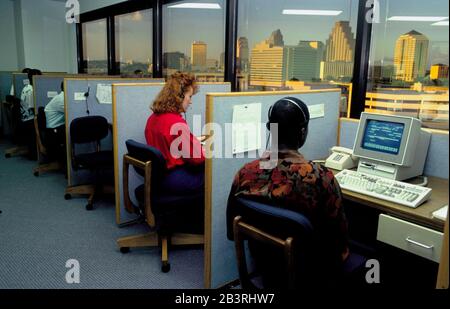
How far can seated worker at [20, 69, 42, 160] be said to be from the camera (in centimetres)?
472

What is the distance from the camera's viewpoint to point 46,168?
4227 millimetres

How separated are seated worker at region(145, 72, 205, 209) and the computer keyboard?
2.70 ft

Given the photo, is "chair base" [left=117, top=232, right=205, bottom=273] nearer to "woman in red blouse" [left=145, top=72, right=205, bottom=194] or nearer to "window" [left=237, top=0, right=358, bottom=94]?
"woman in red blouse" [left=145, top=72, right=205, bottom=194]

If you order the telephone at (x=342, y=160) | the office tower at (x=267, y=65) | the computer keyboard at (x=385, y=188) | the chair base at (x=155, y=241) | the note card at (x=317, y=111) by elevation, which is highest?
the office tower at (x=267, y=65)

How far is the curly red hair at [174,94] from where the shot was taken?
2203mm

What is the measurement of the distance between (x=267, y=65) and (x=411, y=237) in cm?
217

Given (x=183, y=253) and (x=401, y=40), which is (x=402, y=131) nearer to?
(x=401, y=40)

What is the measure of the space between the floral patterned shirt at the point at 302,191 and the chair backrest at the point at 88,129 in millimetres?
2348

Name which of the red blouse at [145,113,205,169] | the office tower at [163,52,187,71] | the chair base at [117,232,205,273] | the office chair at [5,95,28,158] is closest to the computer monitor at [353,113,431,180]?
the red blouse at [145,113,205,169]

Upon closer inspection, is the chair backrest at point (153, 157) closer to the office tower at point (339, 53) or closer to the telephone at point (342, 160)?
the telephone at point (342, 160)

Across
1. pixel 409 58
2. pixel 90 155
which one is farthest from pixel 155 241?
pixel 409 58

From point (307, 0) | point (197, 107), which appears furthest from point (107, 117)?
point (307, 0)

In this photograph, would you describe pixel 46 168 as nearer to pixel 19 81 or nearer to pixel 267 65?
pixel 19 81

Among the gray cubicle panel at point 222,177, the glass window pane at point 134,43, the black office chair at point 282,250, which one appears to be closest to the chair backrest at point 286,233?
the black office chair at point 282,250
